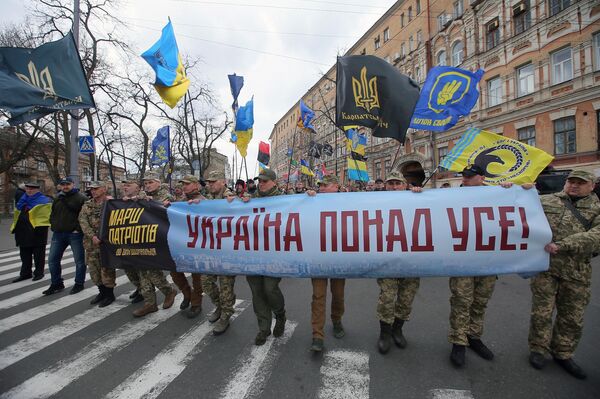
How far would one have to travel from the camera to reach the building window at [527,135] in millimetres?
18125

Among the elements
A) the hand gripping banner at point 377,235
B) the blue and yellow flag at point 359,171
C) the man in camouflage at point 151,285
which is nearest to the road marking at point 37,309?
the man in camouflage at point 151,285

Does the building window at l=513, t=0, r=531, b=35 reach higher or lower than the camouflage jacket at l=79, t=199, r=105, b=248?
higher

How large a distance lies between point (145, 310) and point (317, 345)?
2.72 meters

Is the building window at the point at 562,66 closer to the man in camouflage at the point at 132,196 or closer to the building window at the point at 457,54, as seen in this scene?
the building window at the point at 457,54

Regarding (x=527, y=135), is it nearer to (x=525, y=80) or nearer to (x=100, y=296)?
(x=525, y=80)

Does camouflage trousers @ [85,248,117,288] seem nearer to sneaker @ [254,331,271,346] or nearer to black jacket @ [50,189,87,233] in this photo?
black jacket @ [50,189,87,233]

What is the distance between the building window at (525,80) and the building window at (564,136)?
2911mm

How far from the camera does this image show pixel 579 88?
15.4 meters

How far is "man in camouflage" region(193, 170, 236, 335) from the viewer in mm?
3762

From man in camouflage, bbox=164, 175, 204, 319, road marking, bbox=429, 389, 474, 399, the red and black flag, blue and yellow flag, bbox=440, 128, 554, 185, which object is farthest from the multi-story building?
road marking, bbox=429, 389, 474, 399

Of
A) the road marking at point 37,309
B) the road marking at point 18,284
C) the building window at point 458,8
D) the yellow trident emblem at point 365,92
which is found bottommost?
the road marking at point 37,309

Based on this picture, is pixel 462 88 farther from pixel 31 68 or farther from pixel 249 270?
pixel 31 68

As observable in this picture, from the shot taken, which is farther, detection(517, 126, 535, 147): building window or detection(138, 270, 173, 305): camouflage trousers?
detection(517, 126, 535, 147): building window

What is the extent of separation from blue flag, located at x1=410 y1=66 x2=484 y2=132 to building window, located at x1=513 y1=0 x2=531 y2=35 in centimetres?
1852
